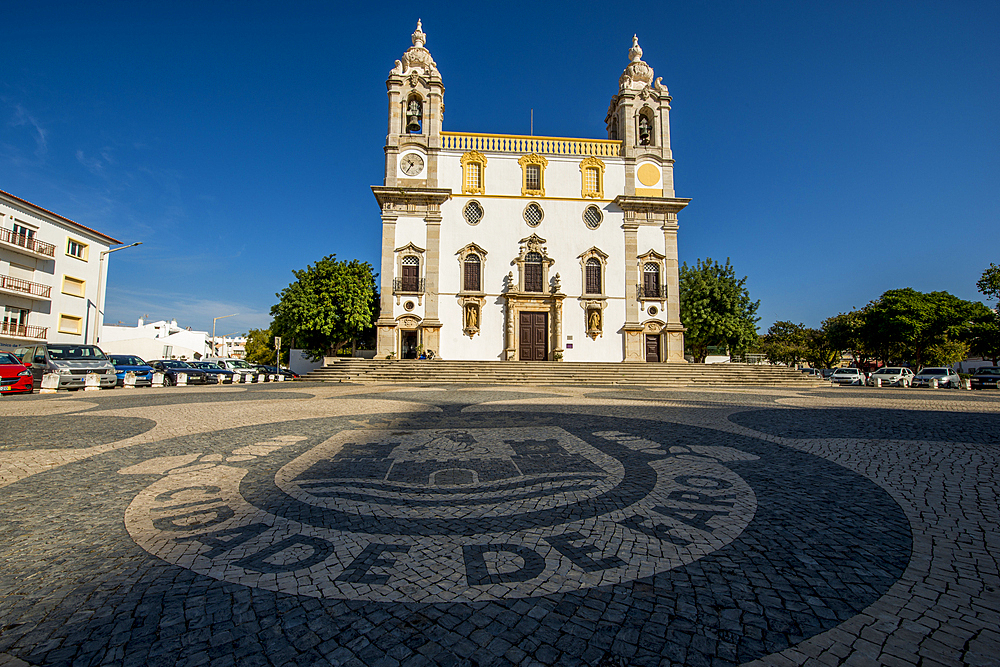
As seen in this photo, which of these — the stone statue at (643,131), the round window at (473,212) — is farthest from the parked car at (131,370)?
the stone statue at (643,131)

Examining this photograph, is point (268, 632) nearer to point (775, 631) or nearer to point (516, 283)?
point (775, 631)

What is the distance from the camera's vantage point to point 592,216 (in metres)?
30.8

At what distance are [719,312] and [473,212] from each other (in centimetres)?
1846

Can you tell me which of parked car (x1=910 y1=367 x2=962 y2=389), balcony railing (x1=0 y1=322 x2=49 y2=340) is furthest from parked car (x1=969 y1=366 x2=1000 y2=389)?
balcony railing (x1=0 y1=322 x2=49 y2=340)

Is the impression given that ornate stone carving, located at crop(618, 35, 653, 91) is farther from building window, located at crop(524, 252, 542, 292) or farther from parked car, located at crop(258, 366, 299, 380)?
parked car, located at crop(258, 366, 299, 380)

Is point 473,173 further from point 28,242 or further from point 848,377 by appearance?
point 848,377

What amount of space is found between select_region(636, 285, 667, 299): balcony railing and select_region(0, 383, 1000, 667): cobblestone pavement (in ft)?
79.2

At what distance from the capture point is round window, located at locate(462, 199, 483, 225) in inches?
1190

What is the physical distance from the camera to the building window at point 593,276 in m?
30.1

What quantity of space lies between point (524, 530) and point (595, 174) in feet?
101

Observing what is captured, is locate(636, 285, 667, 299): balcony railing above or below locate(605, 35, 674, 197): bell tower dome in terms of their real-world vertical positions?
below

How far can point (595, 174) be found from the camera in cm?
3112

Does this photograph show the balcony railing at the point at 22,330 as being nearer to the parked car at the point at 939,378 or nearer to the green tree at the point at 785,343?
the parked car at the point at 939,378

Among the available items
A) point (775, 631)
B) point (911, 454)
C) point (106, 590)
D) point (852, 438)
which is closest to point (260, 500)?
point (106, 590)
